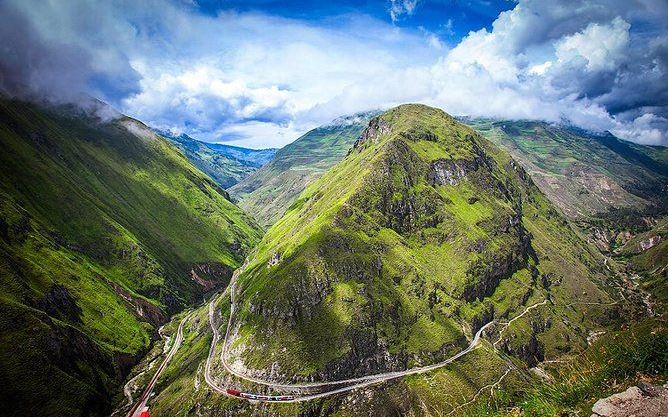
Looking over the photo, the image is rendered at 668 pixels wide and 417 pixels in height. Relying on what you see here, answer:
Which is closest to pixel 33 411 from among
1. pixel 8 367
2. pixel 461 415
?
pixel 8 367

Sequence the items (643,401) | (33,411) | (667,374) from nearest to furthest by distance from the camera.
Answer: (643,401)
(667,374)
(33,411)

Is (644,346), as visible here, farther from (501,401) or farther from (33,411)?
(33,411)

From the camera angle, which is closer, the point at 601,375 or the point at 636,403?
the point at 636,403

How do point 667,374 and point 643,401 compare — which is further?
point 667,374

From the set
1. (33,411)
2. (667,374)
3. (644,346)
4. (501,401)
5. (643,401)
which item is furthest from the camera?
(33,411)

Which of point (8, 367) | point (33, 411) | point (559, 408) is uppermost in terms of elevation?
point (559, 408)

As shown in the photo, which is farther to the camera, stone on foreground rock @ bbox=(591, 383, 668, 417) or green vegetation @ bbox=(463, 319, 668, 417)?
green vegetation @ bbox=(463, 319, 668, 417)

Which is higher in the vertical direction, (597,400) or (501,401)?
(597,400)

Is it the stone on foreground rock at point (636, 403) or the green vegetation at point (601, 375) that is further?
the green vegetation at point (601, 375)
